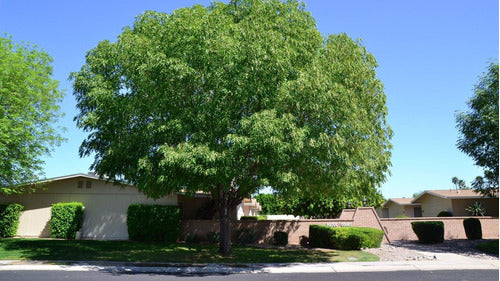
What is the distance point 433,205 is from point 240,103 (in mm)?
37474

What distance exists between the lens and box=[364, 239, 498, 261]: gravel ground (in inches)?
674

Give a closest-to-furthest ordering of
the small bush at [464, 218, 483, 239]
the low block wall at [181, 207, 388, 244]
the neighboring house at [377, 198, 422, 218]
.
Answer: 1. the low block wall at [181, 207, 388, 244]
2. the small bush at [464, 218, 483, 239]
3. the neighboring house at [377, 198, 422, 218]

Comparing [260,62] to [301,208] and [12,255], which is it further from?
[301,208]

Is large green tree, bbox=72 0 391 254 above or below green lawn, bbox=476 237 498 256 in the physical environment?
above

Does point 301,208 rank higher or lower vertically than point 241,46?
lower

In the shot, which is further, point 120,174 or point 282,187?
point 120,174

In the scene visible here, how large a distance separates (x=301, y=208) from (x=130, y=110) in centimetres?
2081

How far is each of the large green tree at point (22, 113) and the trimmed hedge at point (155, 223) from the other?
710cm

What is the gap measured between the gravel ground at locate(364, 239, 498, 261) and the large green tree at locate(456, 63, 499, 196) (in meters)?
3.64

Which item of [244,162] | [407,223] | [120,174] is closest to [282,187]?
[244,162]

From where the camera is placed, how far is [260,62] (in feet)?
42.1

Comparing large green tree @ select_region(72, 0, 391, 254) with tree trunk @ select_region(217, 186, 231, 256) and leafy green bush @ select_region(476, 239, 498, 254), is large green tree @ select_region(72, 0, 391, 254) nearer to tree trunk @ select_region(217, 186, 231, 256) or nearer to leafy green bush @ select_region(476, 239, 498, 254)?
tree trunk @ select_region(217, 186, 231, 256)

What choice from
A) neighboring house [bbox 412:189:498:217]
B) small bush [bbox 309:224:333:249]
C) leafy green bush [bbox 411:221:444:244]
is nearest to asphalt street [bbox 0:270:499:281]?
small bush [bbox 309:224:333:249]

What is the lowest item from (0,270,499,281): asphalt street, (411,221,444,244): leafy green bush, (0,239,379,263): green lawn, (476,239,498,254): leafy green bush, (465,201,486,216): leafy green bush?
(0,270,499,281): asphalt street
